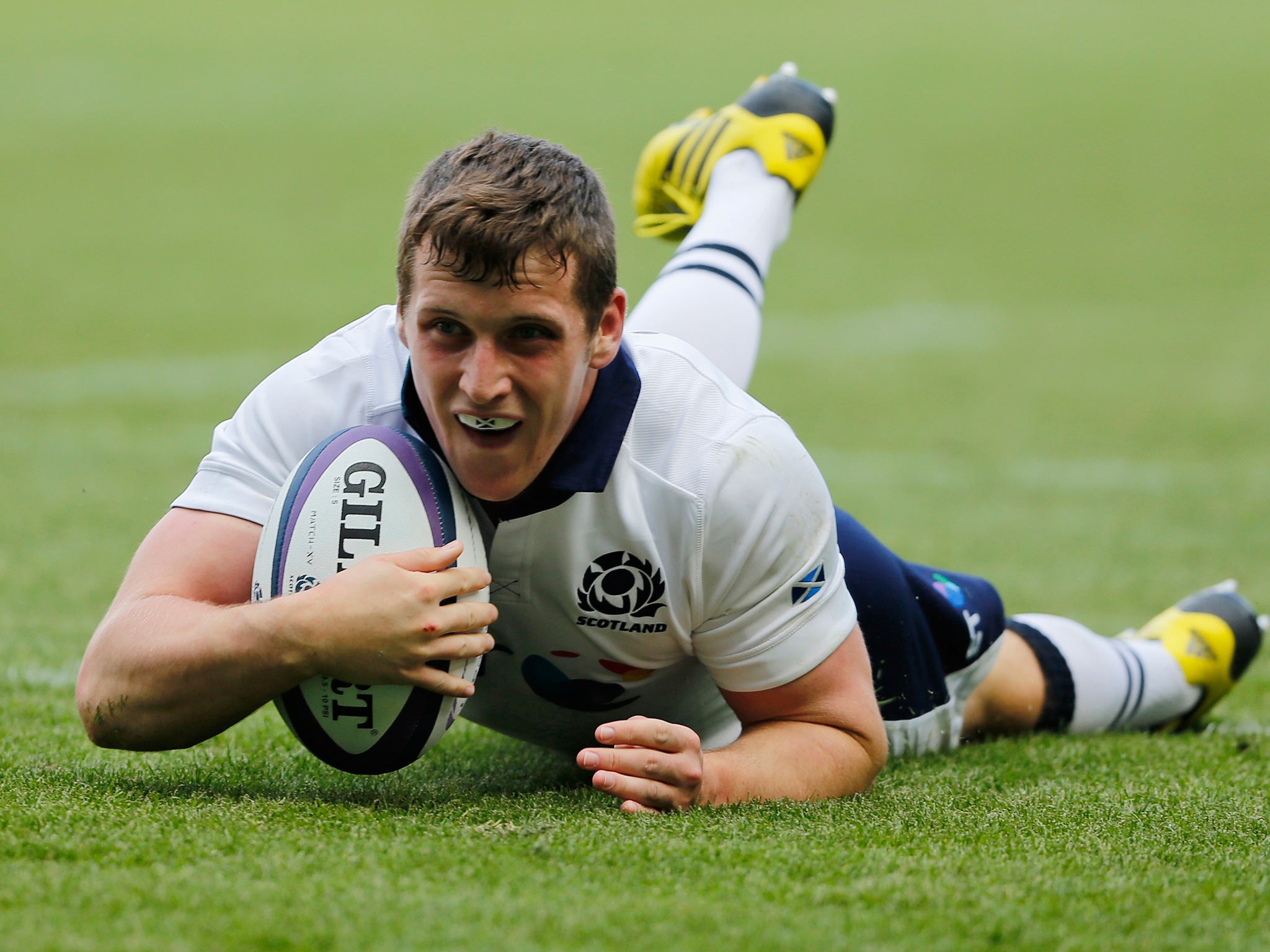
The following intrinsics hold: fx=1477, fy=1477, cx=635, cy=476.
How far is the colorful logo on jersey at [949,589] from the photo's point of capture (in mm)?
3496

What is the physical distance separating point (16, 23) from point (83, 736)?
22.7 meters

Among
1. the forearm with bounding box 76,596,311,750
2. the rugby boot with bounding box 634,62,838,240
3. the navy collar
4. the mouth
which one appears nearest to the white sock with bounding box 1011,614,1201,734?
the rugby boot with bounding box 634,62,838,240

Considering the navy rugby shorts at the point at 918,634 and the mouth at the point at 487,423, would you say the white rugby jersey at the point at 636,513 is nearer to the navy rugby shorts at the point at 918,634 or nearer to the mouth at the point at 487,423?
the mouth at the point at 487,423

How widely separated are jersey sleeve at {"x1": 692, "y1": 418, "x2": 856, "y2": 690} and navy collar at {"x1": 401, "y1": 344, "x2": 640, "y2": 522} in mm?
186

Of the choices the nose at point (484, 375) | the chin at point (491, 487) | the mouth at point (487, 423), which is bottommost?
the chin at point (491, 487)

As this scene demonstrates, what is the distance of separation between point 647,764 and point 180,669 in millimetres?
760

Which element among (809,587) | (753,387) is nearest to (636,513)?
(809,587)

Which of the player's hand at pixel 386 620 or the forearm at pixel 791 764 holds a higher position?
the player's hand at pixel 386 620

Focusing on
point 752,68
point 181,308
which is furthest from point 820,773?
point 752,68

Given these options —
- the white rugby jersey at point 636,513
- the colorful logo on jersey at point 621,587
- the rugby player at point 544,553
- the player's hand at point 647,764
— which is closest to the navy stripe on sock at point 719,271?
the rugby player at point 544,553

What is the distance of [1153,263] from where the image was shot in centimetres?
1534

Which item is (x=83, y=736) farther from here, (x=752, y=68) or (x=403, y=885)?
(x=752, y=68)

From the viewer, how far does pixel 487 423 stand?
2361 mm

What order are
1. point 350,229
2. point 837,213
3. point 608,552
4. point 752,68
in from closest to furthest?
→ 1. point 608,552
2. point 350,229
3. point 837,213
4. point 752,68
